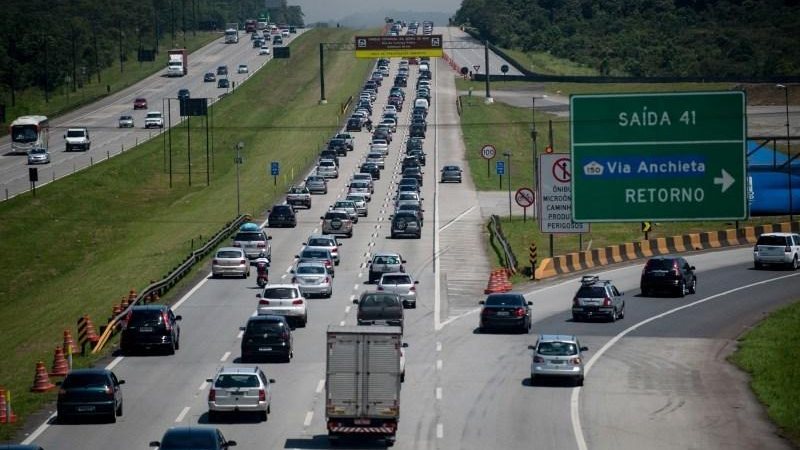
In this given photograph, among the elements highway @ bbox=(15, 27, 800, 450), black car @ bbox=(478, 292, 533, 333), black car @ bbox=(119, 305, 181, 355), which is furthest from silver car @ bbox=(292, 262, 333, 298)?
black car @ bbox=(119, 305, 181, 355)

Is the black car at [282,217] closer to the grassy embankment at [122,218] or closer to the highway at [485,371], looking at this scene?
the grassy embankment at [122,218]

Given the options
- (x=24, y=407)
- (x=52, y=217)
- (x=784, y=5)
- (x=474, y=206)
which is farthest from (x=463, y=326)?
(x=784, y=5)

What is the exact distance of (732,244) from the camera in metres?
79.5

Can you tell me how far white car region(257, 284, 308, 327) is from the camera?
167ft

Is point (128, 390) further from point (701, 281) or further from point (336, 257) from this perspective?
point (701, 281)

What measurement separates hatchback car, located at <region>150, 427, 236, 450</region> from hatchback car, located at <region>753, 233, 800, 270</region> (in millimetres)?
47485

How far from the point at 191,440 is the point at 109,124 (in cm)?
12452

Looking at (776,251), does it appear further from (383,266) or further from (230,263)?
(230,263)

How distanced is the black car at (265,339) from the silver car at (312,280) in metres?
13.9

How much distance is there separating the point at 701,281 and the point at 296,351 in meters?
26.1

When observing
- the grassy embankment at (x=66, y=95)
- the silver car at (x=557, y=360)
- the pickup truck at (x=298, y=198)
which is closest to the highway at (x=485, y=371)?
the silver car at (x=557, y=360)

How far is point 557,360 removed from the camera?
40.2 metres

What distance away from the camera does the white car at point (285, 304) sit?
50906 mm

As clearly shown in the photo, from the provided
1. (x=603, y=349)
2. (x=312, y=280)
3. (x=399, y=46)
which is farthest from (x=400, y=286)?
(x=399, y=46)
